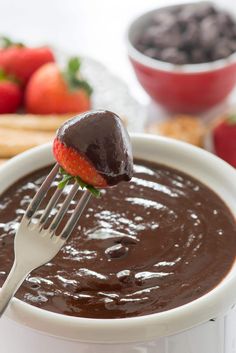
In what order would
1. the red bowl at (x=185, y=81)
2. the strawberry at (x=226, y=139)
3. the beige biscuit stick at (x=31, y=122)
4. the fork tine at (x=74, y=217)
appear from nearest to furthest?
the fork tine at (x=74, y=217) → the beige biscuit stick at (x=31, y=122) → the strawberry at (x=226, y=139) → the red bowl at (x=185, y=81)

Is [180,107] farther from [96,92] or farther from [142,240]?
[142,240]

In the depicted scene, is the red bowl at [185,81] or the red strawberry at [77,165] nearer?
the red strawberry at [77,165]

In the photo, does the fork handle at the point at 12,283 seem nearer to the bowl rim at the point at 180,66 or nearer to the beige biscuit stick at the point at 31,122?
the beige biscuit stick at the point at 31,122

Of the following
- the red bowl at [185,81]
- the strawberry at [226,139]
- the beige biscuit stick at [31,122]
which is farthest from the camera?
the red bowl at [185,81]

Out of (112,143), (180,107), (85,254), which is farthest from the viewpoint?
(180,107)

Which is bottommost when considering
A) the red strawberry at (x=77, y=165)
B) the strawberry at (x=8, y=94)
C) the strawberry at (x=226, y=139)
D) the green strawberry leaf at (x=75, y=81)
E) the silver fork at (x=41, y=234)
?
the strawberry at (x=226, y=139)

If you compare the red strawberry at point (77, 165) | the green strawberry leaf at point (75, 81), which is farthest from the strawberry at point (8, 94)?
the red strawberry at point (77, 165)

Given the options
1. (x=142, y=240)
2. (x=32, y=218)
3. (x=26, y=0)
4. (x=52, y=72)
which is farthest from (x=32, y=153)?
(x=26, y=0)
